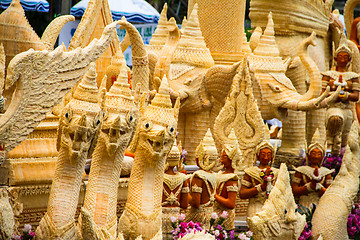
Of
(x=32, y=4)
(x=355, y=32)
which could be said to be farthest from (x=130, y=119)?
(x=32, y=4)

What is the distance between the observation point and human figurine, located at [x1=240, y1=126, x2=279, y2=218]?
693cm

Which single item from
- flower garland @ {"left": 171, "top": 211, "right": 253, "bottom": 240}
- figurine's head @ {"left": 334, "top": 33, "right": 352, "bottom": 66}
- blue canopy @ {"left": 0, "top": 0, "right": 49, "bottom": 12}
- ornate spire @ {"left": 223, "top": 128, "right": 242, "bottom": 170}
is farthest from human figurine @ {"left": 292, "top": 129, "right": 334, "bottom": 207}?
blue canopy @ {"left": 0, "top": 0, "right": 49, "bottom": 12}

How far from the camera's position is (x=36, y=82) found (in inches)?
199

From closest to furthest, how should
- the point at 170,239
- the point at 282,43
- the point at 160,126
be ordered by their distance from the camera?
the point at 160,126 < the point at 170,239 < the point at 282,43

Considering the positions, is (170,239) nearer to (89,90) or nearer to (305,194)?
(89,90)

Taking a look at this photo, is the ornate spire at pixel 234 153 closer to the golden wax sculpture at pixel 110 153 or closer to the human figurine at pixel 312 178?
the human figurine at pixel 312 178

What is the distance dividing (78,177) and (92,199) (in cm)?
18

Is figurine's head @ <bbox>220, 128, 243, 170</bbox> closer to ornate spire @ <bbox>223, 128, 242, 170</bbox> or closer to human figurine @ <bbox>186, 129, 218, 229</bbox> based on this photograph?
ornate spire @ <bbox>223, 128, 242, 170</bbox>

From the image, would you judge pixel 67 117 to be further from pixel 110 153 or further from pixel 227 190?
pixel 227 190

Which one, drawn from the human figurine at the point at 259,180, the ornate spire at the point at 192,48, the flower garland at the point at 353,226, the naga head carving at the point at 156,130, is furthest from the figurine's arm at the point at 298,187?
the naga head carving at the point at 156,130

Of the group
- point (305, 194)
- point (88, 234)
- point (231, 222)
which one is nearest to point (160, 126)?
point (88, 234)

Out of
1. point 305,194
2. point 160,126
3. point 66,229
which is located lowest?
point 305,194

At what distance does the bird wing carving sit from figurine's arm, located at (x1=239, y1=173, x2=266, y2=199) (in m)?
2.16

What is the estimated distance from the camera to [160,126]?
5641 mm
